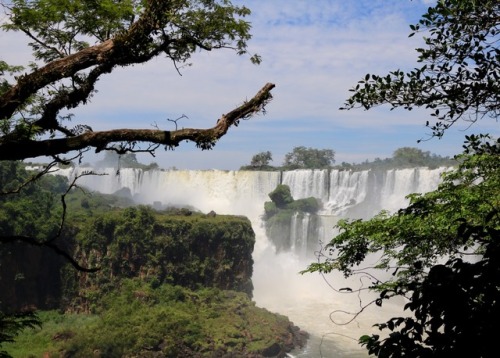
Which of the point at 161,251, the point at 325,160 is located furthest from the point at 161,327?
the point at 325,160

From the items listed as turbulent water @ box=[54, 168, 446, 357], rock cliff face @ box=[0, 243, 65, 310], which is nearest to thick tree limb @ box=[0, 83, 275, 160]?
turbulent water @ box=[54, 168, 446, 357]

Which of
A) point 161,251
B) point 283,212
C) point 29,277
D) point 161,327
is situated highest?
point 283,212

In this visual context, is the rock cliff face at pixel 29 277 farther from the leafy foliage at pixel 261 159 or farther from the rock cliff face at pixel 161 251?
the leafy foliage at pixel 261 159

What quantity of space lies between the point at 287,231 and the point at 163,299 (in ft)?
65.6

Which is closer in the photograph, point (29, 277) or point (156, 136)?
point (156, 136)

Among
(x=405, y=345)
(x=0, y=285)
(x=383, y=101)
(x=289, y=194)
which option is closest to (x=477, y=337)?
(x=405, y=345)

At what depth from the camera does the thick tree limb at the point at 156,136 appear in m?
4.44

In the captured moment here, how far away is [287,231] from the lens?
46094 millimetres

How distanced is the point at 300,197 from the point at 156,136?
152ft

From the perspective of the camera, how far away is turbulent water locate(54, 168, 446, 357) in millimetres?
31969

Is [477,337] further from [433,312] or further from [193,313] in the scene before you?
[193,313]

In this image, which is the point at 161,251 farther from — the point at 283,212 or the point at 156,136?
the point at 156,136

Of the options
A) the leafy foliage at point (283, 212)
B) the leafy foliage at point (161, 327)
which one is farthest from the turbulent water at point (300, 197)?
the leafy foliage at point (161, 327)

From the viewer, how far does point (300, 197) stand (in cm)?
5050
